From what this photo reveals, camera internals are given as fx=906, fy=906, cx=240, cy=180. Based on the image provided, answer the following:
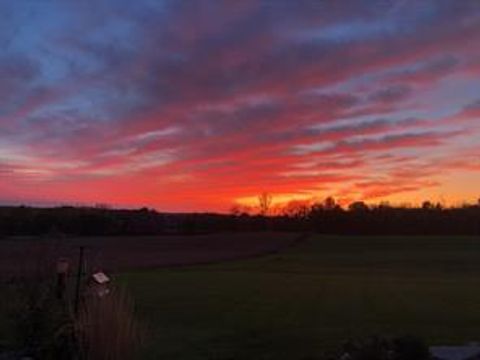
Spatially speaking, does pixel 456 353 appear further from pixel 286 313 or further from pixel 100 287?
pixel 286 313

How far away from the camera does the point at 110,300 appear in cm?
1053

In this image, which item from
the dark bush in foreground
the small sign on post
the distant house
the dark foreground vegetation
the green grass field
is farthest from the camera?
the dark foreground vegetation

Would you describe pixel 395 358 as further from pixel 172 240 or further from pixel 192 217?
pixel 192 217

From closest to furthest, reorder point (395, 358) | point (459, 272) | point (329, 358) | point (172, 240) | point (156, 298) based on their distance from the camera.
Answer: point (395, 358) < point (329, 358) < point (156, 298) < point (459, 272) < point (172, 240)

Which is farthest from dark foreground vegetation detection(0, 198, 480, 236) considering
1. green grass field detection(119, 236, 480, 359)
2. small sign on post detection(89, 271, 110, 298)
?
small sign on post detection(89, 271, 110, 298)

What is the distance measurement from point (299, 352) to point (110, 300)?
3768 millimetres

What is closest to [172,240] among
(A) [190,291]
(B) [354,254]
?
(B) [354,254]

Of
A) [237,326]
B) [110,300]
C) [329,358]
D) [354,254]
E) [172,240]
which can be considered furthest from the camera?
[172,240]

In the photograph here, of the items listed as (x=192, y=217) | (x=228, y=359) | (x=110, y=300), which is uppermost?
(x=192, y=217)

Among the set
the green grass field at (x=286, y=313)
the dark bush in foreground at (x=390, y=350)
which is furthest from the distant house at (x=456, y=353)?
the green grass field at (x=286, y=313)

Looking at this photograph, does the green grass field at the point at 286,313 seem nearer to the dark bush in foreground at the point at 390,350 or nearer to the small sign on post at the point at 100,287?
the small sign on post at the point at 100,287

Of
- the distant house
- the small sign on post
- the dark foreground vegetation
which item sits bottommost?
the distant house

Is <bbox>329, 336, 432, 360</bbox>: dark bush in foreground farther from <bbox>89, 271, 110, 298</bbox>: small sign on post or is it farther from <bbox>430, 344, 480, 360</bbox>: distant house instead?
<bbox>89, 271, 110, 298</bbox>: small sign on post

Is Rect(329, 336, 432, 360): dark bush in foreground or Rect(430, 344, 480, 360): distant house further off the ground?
Rect(329, 336, 432, 360): dark bush in foreground
